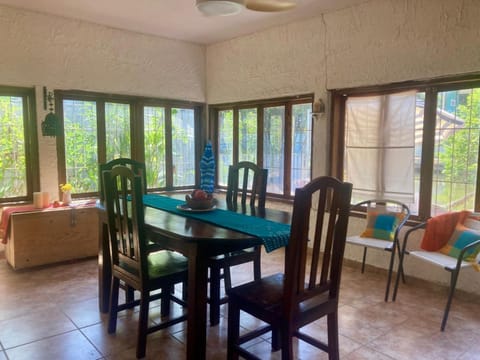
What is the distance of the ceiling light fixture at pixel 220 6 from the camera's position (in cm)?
265

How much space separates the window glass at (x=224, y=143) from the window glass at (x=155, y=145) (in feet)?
2.69

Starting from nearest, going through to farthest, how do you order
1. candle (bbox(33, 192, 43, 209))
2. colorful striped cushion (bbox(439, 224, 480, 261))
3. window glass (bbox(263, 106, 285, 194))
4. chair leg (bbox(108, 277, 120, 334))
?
chair leg (bbox(108, 277, 120, 334)) → colorful striped cushion (bbox(439, 224, 480, 261)) → candle (bbox(33, 192, 43, 209)) → window glass (bbox(263, 106, 285, 194))

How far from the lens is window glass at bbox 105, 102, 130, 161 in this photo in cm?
481

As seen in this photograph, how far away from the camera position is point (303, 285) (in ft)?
6.17

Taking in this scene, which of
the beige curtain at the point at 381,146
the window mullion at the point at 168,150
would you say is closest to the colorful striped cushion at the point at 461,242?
the beige curtain at the point at 381,146

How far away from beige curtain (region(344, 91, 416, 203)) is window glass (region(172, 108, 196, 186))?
7.84 ft

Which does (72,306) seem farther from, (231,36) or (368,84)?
(231,36)

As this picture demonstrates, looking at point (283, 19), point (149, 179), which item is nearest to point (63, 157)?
point (149, 179)

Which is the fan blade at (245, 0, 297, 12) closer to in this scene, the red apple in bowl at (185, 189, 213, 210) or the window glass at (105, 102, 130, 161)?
the red apple in bowl at (185, 189, 213, 210)

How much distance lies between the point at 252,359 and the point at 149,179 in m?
3.62

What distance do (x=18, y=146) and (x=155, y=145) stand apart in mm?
1627

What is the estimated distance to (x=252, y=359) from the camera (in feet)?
6.45

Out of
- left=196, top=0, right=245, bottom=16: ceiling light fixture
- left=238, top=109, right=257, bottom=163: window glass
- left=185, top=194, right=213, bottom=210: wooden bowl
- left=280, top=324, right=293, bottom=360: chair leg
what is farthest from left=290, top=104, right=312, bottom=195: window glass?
left=280, top=324, right=293, bottom=360: chair leg

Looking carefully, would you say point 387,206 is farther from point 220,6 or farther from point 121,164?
point 121,164
